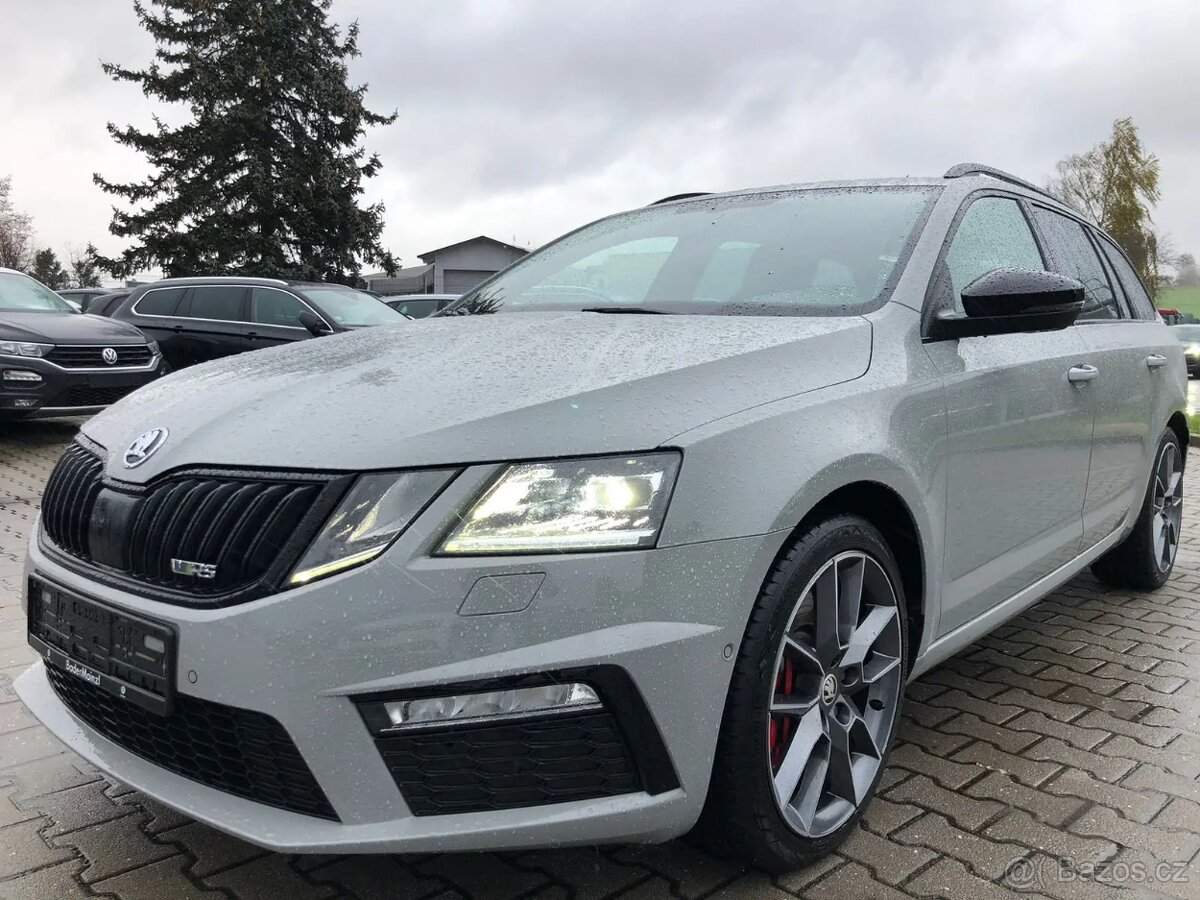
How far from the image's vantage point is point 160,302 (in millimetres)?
11344

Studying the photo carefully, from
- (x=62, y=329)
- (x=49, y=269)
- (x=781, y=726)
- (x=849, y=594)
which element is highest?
(x=49, y=269)

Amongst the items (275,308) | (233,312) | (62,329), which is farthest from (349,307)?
(62,329)

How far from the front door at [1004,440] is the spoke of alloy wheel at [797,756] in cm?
65

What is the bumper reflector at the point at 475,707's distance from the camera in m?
1.71

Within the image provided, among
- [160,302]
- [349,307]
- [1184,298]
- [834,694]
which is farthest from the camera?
[1184,298]

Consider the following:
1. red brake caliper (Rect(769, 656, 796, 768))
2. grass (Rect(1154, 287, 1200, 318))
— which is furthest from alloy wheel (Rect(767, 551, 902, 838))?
grass (Rect(1154, 287, 1200, 318))

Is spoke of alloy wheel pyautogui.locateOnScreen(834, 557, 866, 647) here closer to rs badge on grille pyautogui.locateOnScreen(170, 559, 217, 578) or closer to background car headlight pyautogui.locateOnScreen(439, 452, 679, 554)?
background car headlight pyautogui.locateOnScreen(439, 452, 679, 554)

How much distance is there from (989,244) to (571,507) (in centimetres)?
197

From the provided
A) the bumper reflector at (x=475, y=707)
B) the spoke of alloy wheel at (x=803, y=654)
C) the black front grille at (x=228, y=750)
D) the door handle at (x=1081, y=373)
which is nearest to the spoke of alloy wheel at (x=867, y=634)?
the spoke of alloy wheel at (x=803, y=654)

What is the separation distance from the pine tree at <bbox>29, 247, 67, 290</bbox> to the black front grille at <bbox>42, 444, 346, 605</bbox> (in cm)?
7661

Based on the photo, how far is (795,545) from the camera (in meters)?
2.01

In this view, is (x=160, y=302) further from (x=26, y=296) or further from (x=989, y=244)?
(x=989, y=244)

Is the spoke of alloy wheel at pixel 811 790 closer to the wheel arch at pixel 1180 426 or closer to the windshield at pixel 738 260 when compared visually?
the windshield at pixel 738 260

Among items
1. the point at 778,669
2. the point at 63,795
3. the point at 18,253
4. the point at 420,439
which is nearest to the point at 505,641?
the point at 420,439
